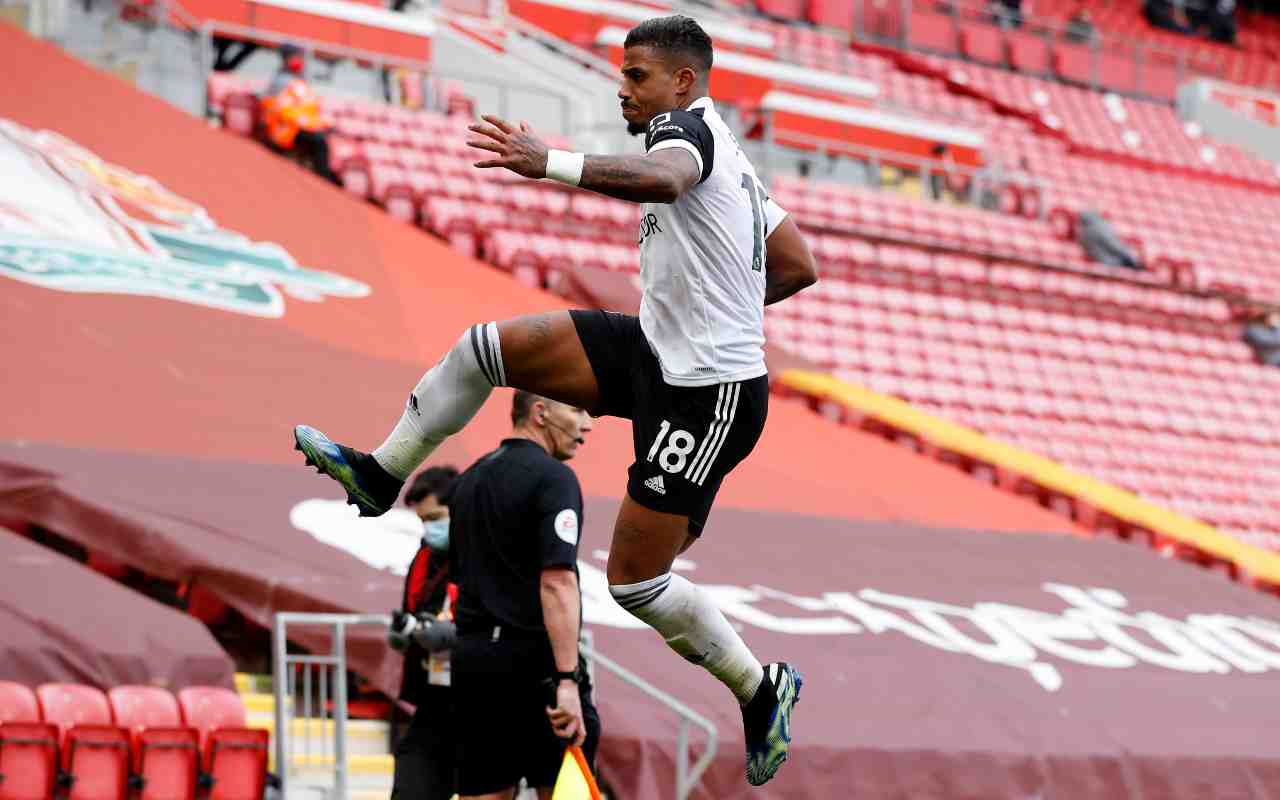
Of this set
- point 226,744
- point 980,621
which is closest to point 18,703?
point 226,744

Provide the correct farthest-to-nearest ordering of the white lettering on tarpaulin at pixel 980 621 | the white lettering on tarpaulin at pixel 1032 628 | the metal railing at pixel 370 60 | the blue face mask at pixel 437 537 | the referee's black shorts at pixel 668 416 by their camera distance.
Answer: the metal railing at pixel 370 60 < the white lettering on tarpaulin at pixel 1032 628 < the white lettering on tarpaulin at pixel 980 621 < the blue face mask at pixel 437 537 < the referee's black shorts at pixel 668 416

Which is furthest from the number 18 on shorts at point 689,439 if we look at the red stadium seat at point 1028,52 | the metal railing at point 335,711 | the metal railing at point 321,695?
the red stadium seat at point 1028,52

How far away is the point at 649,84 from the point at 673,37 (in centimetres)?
12

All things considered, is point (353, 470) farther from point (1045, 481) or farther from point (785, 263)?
point (1045, 481)

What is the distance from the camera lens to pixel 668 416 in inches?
168

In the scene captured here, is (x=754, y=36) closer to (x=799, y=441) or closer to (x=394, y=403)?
(x=799, y=441)

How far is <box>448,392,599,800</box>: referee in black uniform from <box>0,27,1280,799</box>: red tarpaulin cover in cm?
139

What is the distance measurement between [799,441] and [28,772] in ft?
26.3

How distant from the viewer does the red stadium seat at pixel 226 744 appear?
6.91 meters

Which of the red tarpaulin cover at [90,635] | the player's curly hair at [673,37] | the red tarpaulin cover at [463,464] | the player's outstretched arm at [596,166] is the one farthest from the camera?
the red tarpaulin cover at [463,464]

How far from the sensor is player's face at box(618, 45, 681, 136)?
4.16 m

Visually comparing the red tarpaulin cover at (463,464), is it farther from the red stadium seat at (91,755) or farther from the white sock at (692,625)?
the white sock at (692,625)

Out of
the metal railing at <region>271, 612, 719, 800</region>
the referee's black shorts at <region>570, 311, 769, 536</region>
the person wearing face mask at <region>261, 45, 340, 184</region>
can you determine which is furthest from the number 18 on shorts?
the person wearing face mask at <region>261, 45, 340, 184</region>

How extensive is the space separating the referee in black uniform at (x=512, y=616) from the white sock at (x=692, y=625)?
2.71 feet
